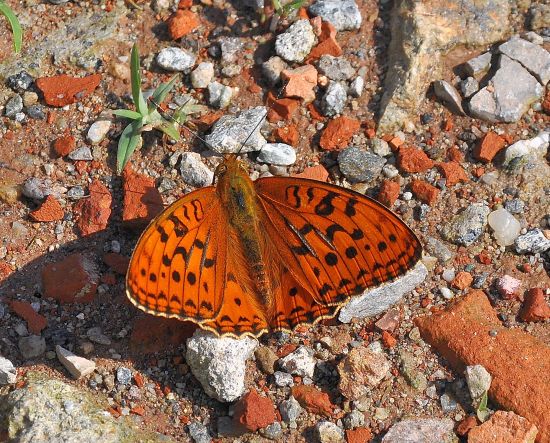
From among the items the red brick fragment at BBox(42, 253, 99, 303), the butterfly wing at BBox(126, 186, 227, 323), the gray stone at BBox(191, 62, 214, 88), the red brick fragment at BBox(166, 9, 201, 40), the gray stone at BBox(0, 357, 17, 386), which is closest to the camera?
the butterfly wing at BBox(126, 186, 227, 323)

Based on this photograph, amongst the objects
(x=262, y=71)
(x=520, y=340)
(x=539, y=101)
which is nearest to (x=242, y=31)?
(x=262, y=71)

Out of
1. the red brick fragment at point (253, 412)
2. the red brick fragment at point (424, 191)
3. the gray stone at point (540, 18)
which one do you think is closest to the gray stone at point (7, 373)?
the red brick fragment at point (253, 412)

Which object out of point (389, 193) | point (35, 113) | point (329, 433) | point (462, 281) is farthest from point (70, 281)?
point (462, 281)

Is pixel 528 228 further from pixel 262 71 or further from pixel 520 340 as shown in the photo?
pixel 262 71

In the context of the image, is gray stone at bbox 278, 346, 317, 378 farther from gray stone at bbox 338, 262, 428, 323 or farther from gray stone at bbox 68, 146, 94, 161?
gray stone at bbox 68, 146, 94, 161

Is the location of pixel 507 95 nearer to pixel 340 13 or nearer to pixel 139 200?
pixel 340 13

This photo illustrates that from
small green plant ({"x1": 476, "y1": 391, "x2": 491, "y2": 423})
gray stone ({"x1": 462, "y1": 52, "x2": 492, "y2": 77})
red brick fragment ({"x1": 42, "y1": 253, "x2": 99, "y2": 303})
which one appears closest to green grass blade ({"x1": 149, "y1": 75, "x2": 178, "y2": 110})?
red brick fragment ({"x1": 42, "y1": 253, "x2": 99, "y2": 303})

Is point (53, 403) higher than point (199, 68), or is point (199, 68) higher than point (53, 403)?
point (199, 68)
